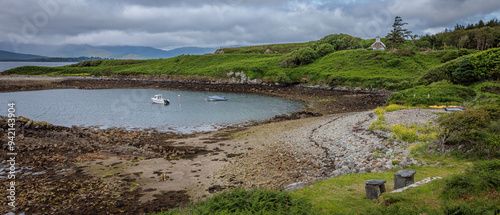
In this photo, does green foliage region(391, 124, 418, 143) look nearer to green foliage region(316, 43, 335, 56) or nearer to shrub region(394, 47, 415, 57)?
shrub region(394, 47, 415, 57)

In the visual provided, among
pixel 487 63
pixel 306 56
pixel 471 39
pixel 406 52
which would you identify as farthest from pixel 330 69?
pixel 471 39

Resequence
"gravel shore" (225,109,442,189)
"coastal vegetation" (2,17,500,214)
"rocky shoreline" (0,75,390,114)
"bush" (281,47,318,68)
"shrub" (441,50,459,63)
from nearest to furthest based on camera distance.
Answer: "coastal vegetation" (2,17,500,214) < "gravel shore" (225,109,442,189) < "rocky shoreline" (0,75,390,114) < "shrub" (441,50,459,63) < "bush" (281,47,318,68)

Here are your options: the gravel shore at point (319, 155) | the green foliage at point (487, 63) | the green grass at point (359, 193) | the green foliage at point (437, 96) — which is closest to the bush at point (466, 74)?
the green foliage at point (487, 63)

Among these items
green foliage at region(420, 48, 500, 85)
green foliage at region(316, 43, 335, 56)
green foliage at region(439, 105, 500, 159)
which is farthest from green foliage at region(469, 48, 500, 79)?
green foliage at region(316, 43, 335, 56)

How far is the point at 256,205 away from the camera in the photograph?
29.3 feet

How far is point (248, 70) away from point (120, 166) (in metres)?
73.4

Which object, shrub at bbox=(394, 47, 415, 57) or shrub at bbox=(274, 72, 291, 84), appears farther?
shrub at bbox=(274, 72, 291, 84)

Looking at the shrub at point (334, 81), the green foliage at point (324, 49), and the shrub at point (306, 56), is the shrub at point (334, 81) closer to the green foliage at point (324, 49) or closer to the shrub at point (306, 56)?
the shrub at point (306, 56)

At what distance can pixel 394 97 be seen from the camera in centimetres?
3938

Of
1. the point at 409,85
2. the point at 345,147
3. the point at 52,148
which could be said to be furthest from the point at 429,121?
the point at 409,85

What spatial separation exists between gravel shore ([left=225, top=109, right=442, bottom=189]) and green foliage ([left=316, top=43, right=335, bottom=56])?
72.1 metres

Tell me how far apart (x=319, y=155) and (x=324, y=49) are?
8504 centimetres

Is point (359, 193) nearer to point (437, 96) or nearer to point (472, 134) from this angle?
point (472, 134)

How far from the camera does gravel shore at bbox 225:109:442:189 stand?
1469cm
